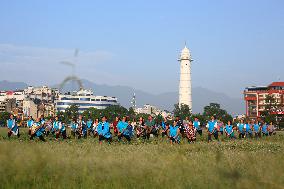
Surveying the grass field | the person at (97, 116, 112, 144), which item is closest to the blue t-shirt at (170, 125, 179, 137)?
the person at (97, 116, 112, 144)

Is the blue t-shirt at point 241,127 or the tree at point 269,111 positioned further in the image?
the tree at point 269,111

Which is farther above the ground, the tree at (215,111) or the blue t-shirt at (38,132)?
the tree at (215,111)

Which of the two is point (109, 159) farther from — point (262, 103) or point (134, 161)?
point (262, 103)

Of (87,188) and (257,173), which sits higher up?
(257,173)

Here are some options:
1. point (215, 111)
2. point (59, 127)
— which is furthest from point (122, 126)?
point (215, 111)

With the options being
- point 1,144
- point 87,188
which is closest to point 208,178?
point 87,188

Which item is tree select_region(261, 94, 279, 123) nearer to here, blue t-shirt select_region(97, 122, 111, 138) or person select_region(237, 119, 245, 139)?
person select_region(237, 119, 245, 139)

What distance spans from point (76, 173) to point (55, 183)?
1.35 ft

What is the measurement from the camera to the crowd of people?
1197 inches

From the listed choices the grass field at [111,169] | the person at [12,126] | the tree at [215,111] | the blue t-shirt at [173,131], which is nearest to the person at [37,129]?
the person at [12,126]

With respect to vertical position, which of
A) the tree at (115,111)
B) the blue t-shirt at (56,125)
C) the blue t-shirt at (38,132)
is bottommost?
the blue t-shirt at (38,132)

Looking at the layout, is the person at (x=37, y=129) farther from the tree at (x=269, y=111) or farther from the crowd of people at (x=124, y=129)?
the tree at (x=269, y=111)

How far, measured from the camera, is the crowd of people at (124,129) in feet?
99.8

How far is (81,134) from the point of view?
132 feet
